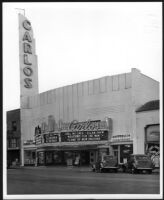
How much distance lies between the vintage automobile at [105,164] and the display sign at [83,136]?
671 millimetres

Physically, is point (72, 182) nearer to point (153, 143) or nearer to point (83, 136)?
point (83, 136)

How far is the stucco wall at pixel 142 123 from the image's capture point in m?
25.4

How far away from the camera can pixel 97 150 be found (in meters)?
26.4

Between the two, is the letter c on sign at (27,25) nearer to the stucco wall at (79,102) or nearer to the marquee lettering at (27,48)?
the marquee lettering at (27,48)

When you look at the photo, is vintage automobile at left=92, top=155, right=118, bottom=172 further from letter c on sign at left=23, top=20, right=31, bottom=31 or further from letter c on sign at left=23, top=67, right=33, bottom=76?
letter c on sign at left=23, top=20, right=31, bottom=31

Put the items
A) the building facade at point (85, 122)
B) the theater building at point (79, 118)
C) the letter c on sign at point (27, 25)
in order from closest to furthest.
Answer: the letter c on sign at point (27, 25) → the theater building at point (79, 118) → the building facade at point (85, 122)

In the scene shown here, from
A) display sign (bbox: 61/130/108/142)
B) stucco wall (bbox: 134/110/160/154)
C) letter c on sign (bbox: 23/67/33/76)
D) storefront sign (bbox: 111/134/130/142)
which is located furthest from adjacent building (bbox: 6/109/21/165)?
stucco wall (bbox: 134/110/160/154)

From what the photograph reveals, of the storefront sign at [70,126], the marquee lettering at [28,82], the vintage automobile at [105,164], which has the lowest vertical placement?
the vintage automobile at [105,164]

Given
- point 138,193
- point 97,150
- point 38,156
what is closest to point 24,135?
point 38,156

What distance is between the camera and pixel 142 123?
2623cm

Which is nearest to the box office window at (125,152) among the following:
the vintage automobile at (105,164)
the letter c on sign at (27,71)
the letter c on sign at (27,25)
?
the vintage automobile at (105,164)

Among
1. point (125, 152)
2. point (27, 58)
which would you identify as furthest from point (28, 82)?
point (125, 152)

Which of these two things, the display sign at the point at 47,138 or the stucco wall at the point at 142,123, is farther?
the display sign at the point at 47,138

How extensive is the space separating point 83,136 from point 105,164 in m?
1.26
